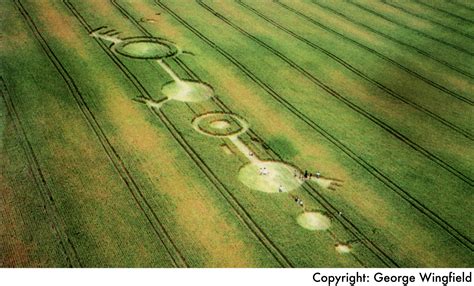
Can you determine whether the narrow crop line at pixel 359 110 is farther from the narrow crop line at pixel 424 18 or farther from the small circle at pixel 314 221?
the narrow crop line at pixel 424 18

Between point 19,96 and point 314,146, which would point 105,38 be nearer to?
point 19,96

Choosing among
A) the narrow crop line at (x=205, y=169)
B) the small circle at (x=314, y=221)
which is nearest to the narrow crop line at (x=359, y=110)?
the small circle at (x=314, y=221)

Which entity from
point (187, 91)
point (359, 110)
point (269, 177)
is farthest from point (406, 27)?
point (269, 177)

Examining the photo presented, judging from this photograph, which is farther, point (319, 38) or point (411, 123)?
point (319, 38)

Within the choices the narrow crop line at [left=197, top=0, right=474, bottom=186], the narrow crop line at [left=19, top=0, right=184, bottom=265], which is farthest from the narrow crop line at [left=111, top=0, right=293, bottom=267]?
the narrow crop line at [left=197, top=0, right=474, bottom=186]

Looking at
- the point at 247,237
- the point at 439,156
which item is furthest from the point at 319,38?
the point at 247,237

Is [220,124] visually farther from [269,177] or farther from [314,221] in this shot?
[314,221]
